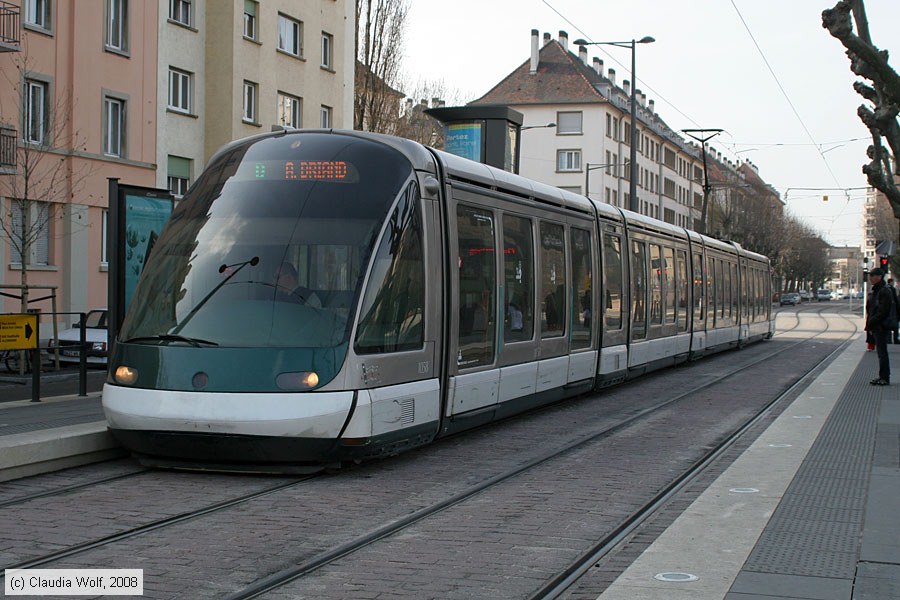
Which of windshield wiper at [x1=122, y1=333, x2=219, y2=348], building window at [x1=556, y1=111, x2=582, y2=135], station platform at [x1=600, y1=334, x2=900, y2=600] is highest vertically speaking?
building window at [x1=556, y1=111, x2=582, y2=135]

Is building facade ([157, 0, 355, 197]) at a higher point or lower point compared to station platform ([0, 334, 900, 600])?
higher

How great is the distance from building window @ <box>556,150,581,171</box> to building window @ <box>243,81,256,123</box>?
150 feet

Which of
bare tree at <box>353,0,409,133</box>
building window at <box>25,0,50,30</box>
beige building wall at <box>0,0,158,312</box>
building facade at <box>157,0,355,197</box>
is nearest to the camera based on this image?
beige building wall at <box>0,0,158,312</box>

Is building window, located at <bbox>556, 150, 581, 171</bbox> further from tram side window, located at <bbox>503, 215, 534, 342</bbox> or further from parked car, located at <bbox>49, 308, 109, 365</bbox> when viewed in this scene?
tram side window, located at <bbox>503, 215, 534, 342</bbox>

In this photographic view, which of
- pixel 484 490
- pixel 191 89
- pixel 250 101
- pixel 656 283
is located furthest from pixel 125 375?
pixel 250 101

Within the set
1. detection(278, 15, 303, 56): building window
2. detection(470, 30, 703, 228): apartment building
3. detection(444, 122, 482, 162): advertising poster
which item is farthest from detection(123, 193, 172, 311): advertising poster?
detection(470, 30, 703, 228): apartment building

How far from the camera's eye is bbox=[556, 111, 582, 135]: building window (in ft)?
265

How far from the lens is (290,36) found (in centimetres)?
3878

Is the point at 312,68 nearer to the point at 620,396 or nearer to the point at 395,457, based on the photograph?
the point at 620,396

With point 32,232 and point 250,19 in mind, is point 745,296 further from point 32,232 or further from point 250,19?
point 32,232

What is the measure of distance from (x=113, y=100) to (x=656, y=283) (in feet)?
57.0

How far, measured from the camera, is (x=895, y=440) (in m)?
10.9

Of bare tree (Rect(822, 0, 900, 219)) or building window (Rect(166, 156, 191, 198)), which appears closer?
bare tree (Rect(822, 0, 900, 219))

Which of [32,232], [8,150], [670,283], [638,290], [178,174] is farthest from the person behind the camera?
[178,174]
